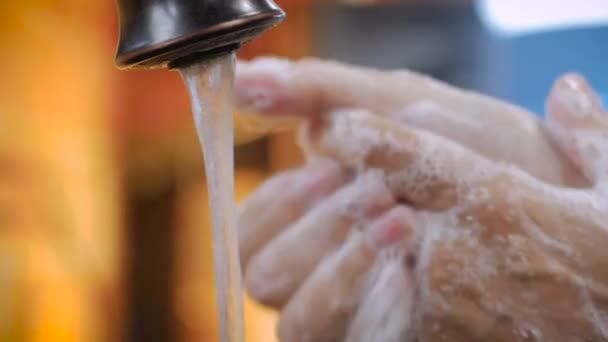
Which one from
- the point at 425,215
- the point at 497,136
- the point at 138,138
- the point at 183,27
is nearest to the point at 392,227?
the point at 425,215

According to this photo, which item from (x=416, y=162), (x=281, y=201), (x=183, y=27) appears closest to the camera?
(x=183, y=27)

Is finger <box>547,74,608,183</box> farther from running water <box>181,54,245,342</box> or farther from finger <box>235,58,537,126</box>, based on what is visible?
running water <box>181,54,245,342</box>

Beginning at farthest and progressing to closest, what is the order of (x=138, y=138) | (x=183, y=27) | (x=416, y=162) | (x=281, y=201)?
(x=138, y=138)
(x=281, y=201)
(x=416, y=162)
(x=183, y=27)

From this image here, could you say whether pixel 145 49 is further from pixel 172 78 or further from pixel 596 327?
pixel 172 78

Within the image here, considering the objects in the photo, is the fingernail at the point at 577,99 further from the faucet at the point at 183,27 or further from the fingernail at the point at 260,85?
the faucet at the point at 183,27

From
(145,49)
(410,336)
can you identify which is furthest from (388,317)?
(145,49)

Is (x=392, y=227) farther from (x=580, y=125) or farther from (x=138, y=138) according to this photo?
(x=138, y=138)

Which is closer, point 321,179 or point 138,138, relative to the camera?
point 321,179

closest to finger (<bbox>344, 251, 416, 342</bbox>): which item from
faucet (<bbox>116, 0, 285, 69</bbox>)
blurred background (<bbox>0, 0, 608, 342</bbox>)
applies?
faucet (<bbox>116, 0, 285, 69</bbox>)
